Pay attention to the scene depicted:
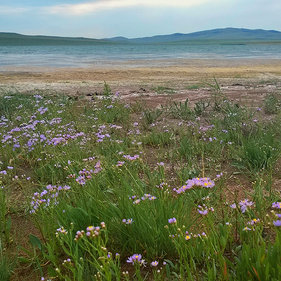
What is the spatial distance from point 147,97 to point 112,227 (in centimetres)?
660

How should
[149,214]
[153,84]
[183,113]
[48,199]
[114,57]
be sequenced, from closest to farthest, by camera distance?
[149,214], [48,199], [183,113], [153,84], [114,57]

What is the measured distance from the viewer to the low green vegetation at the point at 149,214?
2049 millimetres

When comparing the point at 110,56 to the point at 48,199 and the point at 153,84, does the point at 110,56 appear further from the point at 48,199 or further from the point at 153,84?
the point at 48,199

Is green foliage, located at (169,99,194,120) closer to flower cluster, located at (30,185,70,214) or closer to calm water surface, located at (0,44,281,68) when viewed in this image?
flower cluster, located at (30,185,70,214)

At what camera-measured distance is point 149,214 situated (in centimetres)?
245

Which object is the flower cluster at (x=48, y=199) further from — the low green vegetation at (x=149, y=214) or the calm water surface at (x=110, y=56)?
the calm water surface at (x=110, y=56)

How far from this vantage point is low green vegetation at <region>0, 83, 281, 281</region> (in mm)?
2049

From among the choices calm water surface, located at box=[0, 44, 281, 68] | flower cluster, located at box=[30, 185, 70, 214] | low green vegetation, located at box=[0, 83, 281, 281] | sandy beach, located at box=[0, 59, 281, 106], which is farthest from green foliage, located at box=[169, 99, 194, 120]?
calm water surface, located at box=[0, 44, 281, 68]

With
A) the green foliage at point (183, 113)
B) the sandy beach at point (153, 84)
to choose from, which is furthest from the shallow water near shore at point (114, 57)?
the green foliage at point (183, 113)

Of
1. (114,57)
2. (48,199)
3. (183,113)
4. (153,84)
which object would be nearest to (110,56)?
(114,57)

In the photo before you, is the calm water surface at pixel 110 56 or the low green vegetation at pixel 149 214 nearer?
the low green vegetation at pixel 149 214

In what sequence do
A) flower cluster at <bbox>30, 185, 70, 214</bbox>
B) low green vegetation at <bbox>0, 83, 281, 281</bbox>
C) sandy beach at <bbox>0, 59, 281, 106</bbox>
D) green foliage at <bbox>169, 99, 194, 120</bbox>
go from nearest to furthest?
low green vegetation at <bbox>0, 83, 281, 281</bbox> → flower cluster at <bbox>30, 185, 70, 214</bbox> → green foliage at <bbox>169, 99, 194, 120</bbox> → sandy beach at <bbox>0, 59, 281, 106</bbox>

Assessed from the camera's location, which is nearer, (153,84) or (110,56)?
(153,84)

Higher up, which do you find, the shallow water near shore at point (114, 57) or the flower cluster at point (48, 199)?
the shallow water near shore at point (114, 57)
